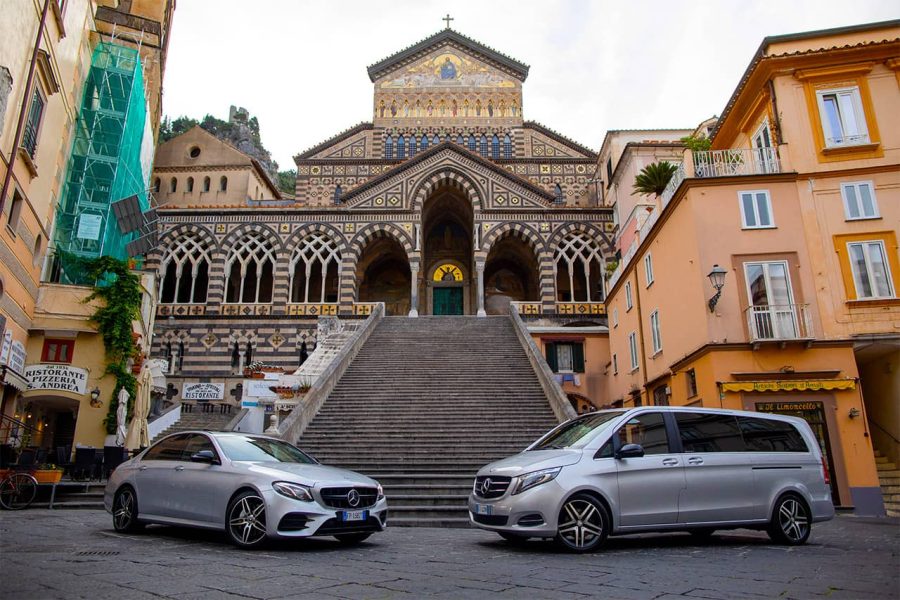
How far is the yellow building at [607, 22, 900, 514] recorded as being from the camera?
14234 mm

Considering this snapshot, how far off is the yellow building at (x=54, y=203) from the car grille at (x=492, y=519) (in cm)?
1301

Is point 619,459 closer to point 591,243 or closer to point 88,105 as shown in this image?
point 88,105

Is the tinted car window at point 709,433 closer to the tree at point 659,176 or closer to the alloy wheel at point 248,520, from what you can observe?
the alloy wheel at point 248,520

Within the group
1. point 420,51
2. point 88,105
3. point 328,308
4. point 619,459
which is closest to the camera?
point 619,459

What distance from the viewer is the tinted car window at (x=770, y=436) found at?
8.24m

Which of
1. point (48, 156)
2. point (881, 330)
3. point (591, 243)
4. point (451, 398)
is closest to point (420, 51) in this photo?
point (591, 243)

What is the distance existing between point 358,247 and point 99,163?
1315 cm

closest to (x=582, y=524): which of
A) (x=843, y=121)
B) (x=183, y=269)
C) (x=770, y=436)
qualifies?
(x=770, y=436)

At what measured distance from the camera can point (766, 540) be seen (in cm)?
830

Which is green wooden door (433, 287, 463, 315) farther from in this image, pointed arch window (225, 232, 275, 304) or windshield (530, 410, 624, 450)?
windshield (530, 410, 624, 450)

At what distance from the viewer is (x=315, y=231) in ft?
111

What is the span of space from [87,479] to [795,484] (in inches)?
562

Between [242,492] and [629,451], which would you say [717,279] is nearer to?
[629,451]

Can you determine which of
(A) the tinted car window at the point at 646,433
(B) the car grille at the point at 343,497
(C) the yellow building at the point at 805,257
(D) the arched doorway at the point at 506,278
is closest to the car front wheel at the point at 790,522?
(A) the tinted car window at the point at 646,433
